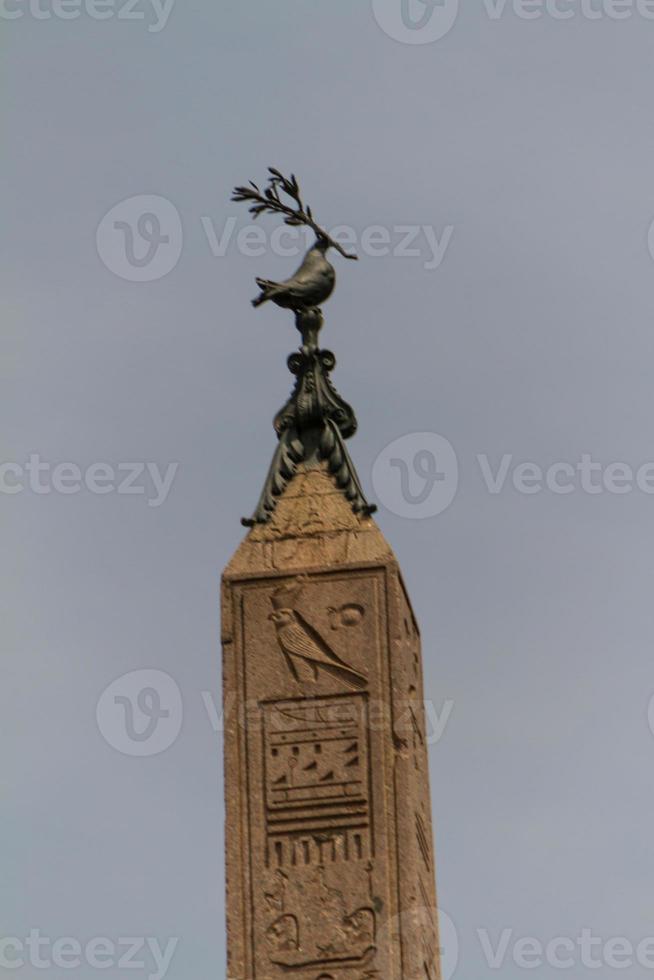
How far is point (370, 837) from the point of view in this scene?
16.7 meters

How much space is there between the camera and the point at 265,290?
18.1 m

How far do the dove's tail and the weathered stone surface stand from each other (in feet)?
3.33

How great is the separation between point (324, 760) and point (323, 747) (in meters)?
0.06

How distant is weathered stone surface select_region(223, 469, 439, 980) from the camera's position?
54.1ft

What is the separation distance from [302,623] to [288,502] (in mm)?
746

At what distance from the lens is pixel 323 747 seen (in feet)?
55.4

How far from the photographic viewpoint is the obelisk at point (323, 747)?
16500 millimetres

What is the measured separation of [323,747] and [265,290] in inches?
91.8

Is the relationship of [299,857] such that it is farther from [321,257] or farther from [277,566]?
[321,257]

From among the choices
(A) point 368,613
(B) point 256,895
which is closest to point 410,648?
(A) point 368,613

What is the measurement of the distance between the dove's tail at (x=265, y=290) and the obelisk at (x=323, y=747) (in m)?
0.75

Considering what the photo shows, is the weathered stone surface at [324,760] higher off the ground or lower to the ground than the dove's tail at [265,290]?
lower

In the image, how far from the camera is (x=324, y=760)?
1686 centimetres

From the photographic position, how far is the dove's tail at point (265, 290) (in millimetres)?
17984
